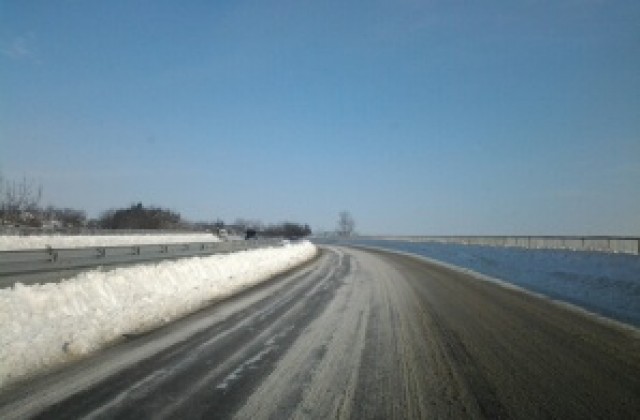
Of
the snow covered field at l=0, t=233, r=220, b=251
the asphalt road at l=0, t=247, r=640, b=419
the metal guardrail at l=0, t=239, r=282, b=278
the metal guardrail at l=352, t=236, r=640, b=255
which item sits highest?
the metal guardrail at l=352, t=236, r=640, b=255

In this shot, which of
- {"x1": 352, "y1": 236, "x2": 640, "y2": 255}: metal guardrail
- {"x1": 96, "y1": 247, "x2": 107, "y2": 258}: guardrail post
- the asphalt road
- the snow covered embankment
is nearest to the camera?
the asphalt road

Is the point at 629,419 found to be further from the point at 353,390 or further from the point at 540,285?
the point at 540,285

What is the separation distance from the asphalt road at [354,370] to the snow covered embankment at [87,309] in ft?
1.65

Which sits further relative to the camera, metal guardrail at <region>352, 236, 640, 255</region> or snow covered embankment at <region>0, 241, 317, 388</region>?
metal guardrail at <region>352, 236, 640, 255</region>

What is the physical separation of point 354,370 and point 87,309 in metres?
5.91

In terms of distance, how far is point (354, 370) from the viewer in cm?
970

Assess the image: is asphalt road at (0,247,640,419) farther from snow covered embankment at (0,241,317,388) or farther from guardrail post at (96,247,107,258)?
guardrail post at (96,247,107,258)

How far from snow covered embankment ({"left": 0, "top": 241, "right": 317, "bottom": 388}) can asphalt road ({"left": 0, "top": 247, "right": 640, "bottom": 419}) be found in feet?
1.65

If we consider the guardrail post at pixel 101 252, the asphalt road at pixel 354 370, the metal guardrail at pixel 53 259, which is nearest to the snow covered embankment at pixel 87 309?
the asphalt road at pixel 354 370

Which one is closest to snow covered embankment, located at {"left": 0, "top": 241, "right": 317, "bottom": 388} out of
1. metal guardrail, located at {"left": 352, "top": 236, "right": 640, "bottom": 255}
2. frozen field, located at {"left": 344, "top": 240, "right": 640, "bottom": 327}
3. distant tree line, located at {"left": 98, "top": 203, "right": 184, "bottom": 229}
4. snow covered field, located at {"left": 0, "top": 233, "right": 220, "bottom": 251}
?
frozen field, located at {"left": 344, "top": 240, "right": 640, "bottom": 327}

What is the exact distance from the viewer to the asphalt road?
750 centimetres

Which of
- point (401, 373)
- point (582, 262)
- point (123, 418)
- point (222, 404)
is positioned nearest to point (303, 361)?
point (401, 373)

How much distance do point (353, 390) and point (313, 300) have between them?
39.2ft

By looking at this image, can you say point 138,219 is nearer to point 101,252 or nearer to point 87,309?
point 101,252
